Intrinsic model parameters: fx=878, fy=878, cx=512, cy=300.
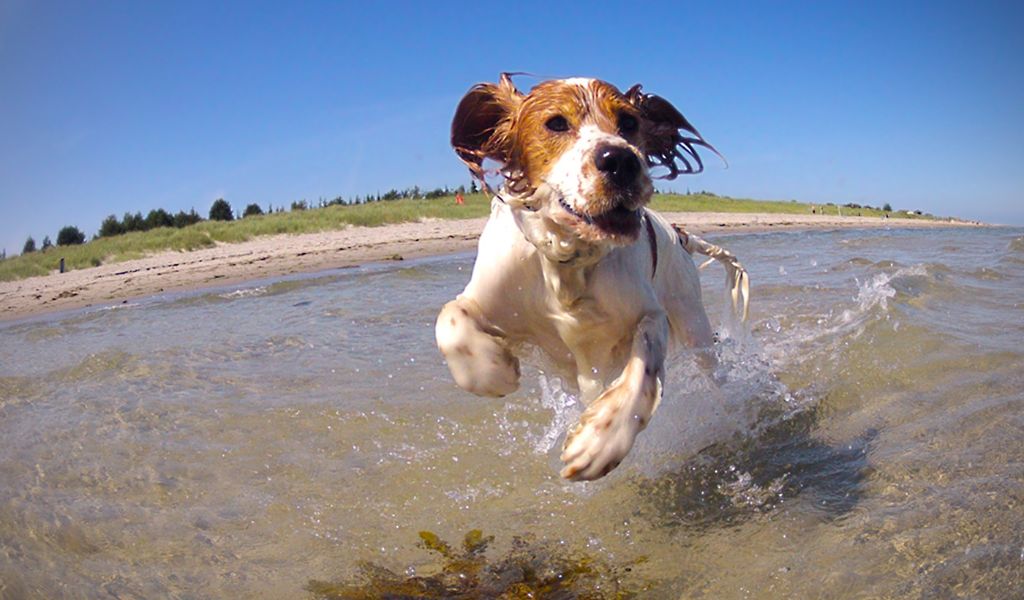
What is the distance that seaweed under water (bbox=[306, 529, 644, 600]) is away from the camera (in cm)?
288

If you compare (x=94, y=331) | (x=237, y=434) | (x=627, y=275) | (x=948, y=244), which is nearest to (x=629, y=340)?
(x=627, y=275)

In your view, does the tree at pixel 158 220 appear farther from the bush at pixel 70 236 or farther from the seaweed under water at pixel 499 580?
the seaweed under water at pixel 499 580

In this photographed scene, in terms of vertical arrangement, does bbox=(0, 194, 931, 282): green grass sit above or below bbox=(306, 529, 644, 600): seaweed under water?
above

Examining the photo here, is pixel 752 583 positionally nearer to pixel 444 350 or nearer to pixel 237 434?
pixel 444 350

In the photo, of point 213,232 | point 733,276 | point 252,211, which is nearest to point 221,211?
point 252,211

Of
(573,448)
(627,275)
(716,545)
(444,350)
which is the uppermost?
(627,275)

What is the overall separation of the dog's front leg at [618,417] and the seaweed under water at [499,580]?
323 mm

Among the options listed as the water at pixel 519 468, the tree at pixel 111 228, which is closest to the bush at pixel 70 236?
the tree at pixel 111 228

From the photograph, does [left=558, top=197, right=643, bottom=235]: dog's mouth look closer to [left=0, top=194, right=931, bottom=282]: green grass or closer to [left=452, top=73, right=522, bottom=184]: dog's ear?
[left=452, top=73, right=522, bottom=184]: dog's ear

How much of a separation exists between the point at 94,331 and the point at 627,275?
21.4ft

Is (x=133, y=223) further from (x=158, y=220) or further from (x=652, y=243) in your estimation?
(x=652, y=243)

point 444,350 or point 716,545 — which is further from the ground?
point 444,350

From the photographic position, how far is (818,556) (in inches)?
114

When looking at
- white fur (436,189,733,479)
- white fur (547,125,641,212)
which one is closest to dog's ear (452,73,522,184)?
white fur (436,189,733,479)
